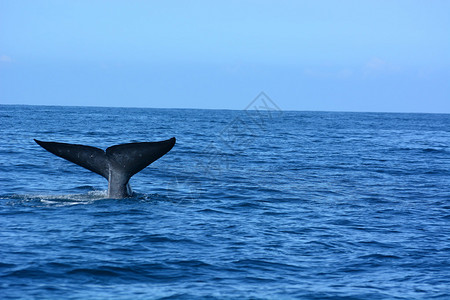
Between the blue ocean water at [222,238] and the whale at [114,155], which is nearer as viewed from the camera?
the blue ocean water at [222,238]

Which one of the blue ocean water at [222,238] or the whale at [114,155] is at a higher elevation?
the whale at [114,155]

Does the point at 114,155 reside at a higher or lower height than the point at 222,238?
higher

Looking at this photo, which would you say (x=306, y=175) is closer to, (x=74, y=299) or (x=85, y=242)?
(x=85, y=242)

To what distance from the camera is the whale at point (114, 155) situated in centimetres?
1067

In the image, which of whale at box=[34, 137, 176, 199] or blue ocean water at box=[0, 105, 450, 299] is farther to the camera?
whale at box=[34, 137, 176, 199]

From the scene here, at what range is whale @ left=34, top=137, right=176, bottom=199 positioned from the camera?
420 inches

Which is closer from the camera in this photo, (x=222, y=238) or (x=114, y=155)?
(x=222, y=238)

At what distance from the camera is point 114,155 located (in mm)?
11055

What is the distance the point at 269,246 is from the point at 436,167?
1700 cm

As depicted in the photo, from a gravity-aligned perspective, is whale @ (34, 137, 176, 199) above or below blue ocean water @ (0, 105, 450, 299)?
above

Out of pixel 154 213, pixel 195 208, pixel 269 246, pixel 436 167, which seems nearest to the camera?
pixel 269 246

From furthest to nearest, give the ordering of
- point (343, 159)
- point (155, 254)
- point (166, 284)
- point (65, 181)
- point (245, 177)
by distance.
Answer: point (343, 159), point (245, 177), point (65, 181), point (155, 254), point (166, 284)

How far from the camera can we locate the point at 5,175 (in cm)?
1748

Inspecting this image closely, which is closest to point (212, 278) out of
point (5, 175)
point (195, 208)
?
point (195, 208)
